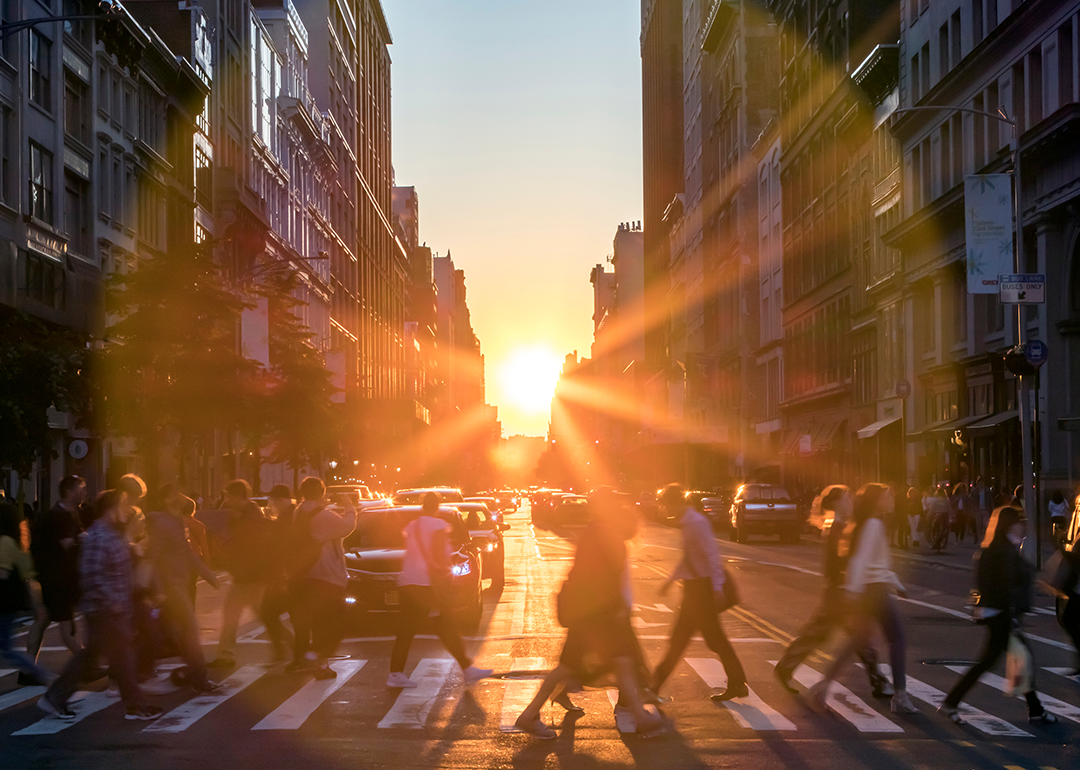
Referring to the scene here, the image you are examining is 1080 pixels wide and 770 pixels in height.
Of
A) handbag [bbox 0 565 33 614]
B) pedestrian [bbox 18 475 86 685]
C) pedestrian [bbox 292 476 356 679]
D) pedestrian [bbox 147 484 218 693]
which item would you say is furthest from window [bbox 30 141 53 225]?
handbag [bbox 0 565 33 614]

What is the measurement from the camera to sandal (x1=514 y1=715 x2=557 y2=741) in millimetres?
10383

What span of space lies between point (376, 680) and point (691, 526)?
148 inches

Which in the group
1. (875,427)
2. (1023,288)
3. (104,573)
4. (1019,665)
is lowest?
(1019,665)

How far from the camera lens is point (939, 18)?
48375 mm

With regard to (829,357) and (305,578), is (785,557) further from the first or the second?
(829,357)

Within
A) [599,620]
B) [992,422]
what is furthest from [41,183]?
[599,620]

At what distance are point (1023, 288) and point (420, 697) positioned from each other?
20.2m

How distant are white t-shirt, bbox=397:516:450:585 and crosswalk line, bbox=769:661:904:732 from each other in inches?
150

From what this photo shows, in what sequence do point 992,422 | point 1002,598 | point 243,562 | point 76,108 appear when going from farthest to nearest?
1. point 76,108
2. point 992,422
3. point 243,562
4. point 1002,598

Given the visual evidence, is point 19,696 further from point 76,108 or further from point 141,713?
→ point 76,108

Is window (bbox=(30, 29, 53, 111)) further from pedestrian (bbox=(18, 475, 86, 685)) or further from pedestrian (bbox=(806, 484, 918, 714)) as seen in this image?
pedestrian (bbox=(806, 484, 918, 714))

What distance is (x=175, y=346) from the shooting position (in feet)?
133

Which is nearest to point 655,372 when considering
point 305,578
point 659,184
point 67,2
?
point 659,184

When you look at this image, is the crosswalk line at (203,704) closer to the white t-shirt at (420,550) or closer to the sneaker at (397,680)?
the sneaker at (397,680)
